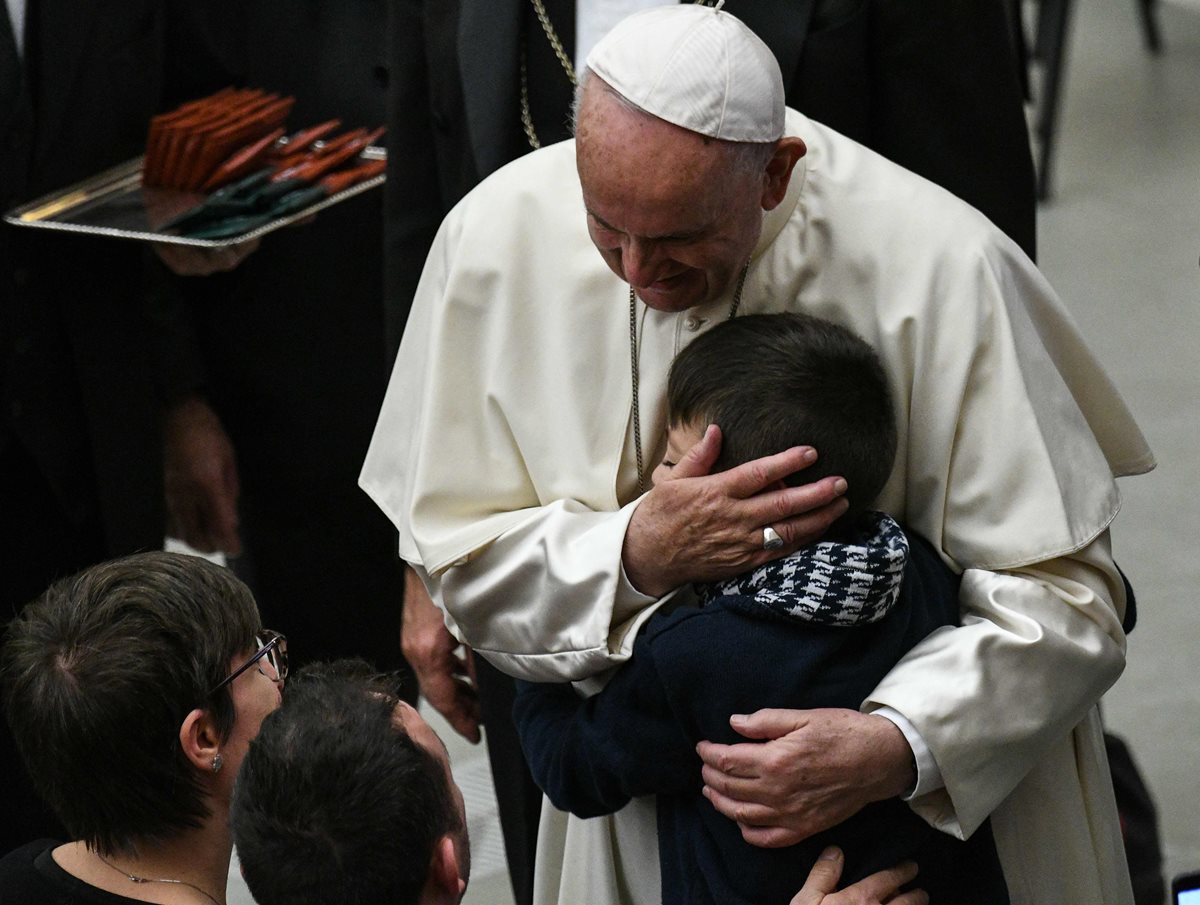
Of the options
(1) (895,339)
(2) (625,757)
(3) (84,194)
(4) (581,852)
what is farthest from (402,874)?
(3) (84,194)

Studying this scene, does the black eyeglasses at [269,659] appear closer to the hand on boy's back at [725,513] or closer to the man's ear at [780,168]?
the hand on boy's back at [725,513]

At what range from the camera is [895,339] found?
182 centimetres

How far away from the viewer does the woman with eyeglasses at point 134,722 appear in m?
1.87

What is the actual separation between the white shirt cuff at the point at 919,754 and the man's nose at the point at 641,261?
1.58 feet

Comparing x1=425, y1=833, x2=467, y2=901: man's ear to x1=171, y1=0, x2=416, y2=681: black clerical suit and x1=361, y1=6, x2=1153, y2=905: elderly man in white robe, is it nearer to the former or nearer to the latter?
x1=361, y1=6, x2=1153, y2=905: elderly man in white robe

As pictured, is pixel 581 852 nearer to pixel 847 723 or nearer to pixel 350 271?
pixel 847 723

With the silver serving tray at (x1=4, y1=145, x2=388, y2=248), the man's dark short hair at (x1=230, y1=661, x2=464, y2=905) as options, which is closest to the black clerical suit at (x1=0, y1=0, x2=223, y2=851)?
the silver serving tray at (x1=4, y1=145, x2=388, y2=248)

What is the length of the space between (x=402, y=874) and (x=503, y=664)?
1.43 feet

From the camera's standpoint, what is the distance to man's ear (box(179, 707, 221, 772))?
190 cm

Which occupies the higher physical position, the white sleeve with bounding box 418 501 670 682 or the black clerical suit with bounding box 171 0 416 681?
the white sleeve with bounding box 418 501 670 682

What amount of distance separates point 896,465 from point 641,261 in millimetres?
347

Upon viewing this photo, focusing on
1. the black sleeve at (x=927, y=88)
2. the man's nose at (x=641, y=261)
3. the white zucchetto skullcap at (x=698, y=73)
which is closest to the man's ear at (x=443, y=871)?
the man's nose at (x=641, y=261)

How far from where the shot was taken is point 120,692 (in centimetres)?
187

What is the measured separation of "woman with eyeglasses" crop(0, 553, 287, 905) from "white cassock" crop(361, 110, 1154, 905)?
0.83 ft
